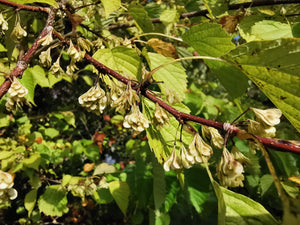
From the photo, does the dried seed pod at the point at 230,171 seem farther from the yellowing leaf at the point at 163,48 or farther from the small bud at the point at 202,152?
the yellowing leaf at the point at 163,48

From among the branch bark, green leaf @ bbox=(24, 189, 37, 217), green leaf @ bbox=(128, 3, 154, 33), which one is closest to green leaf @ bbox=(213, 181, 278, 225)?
the branch bark

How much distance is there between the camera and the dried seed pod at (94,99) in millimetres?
592

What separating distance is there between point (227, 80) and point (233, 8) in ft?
2.14

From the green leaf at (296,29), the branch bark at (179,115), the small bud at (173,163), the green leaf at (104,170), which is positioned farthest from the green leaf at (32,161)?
the green leaf at (296,29)

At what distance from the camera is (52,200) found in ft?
5.70

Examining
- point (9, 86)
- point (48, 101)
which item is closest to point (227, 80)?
point (9, 86)

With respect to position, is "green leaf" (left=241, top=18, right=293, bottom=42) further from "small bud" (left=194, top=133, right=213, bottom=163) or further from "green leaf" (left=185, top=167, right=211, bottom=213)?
"green leaf" (left=185, top=167, right=211, bottom=213)

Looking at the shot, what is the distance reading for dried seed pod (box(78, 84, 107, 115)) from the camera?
23.3 inches

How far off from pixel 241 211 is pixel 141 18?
2.81ft

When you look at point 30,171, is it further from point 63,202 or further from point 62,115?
point 62,115

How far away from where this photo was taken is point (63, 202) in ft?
5.83

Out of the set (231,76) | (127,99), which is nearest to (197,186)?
(231,76)

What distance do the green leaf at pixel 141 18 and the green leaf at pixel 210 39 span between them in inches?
12.8

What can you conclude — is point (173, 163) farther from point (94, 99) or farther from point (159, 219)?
point (159, 219)
